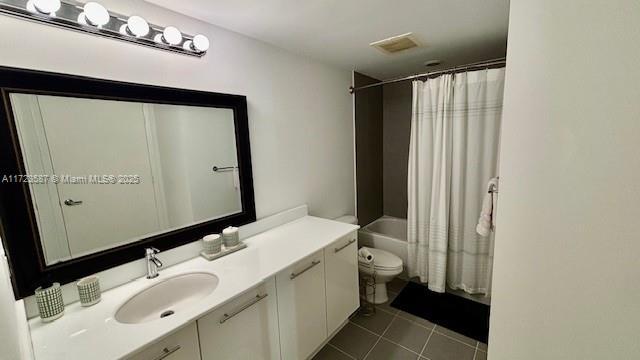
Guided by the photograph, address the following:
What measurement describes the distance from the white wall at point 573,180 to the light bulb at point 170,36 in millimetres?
1452

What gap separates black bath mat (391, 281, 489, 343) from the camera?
1.92 m

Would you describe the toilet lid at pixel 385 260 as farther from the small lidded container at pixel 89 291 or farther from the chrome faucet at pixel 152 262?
the small lidded container at pixel 89 291

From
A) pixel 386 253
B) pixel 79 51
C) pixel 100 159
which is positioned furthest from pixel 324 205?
pixel 79 51

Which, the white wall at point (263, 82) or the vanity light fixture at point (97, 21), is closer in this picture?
the vanity light fixture at point (97, 21)

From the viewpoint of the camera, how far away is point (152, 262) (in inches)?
49.6

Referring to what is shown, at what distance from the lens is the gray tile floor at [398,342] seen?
67.5 inches

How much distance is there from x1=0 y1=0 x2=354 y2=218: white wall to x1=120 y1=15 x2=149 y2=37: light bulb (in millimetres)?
85

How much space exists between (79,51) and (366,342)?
2421mm

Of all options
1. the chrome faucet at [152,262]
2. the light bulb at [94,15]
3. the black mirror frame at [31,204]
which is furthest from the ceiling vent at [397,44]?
the chrome faucet at [152,262]

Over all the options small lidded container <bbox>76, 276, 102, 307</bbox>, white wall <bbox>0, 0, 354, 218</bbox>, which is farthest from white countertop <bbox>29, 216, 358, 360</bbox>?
white wall <bbox>0, 0, 354, 218</bbox>

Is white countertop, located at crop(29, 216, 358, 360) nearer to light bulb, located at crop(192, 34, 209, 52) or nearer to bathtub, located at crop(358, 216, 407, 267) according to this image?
bathtub, located at crop(358, 216, 407, 267)

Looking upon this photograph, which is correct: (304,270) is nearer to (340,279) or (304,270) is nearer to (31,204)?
(340,279)

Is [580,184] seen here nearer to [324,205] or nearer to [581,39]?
[581,39]

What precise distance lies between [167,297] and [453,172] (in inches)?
89.0
